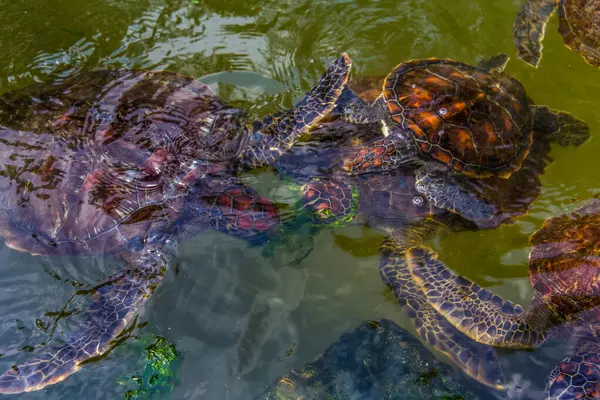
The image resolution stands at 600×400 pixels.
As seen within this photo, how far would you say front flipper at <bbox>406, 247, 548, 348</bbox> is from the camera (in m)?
4.41

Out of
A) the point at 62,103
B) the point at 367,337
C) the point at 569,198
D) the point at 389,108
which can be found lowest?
the point at 367,337

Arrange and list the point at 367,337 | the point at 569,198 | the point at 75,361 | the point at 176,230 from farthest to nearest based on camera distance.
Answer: the point at 569,198
the point at 176,230
the point at 367,337
the point at 75,361

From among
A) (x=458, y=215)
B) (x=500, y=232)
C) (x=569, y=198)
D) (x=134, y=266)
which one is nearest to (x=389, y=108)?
(x=458, y=215)

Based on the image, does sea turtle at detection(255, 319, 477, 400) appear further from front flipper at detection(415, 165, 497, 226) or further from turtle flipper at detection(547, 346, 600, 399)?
front flipper at detection(415, 165, 497, 226)

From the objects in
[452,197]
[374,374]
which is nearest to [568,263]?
[452,197]

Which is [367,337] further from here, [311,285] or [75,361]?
[75,361]

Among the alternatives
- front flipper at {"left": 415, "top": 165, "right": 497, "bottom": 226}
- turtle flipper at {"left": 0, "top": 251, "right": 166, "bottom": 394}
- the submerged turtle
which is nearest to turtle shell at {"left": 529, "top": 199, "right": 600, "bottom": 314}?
the submerged turtle

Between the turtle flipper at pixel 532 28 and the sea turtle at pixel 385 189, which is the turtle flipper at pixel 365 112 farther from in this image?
the turtle flipper at pixel 532 28

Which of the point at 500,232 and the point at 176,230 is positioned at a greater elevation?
the point at 176,230

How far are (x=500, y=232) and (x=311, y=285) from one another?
257cm

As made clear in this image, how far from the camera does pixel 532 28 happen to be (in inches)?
251

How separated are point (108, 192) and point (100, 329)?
1.43 meters

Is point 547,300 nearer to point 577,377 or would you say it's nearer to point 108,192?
point 577,377

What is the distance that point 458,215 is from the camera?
5.14 metres
